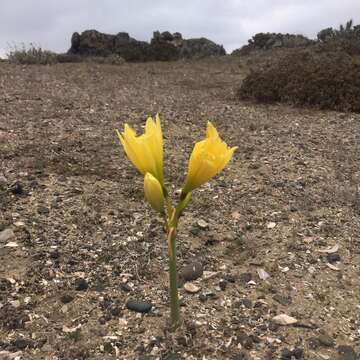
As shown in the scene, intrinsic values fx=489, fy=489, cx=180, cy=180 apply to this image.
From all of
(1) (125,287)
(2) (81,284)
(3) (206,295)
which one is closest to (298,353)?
(3) (206,295)

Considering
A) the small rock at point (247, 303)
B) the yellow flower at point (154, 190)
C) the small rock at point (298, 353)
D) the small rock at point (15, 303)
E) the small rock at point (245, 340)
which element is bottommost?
the small rock at point (298, 353)

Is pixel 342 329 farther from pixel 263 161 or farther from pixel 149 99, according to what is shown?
pixel 149 99

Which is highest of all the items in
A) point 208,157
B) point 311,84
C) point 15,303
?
point 311,84

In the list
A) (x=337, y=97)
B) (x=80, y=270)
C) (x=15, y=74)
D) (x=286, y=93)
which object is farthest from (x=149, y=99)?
(x=80, y=270)

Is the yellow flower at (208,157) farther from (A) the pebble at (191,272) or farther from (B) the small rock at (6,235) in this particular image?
(B) the small rock at (6,235)

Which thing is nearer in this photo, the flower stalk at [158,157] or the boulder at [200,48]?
the flower stalk at [158,157]

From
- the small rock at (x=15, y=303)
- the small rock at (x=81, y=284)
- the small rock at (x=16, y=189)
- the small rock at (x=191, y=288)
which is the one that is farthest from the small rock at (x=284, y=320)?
the small rock at (x=16, y=189)

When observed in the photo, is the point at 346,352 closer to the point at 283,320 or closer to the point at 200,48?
the point at 283,320
